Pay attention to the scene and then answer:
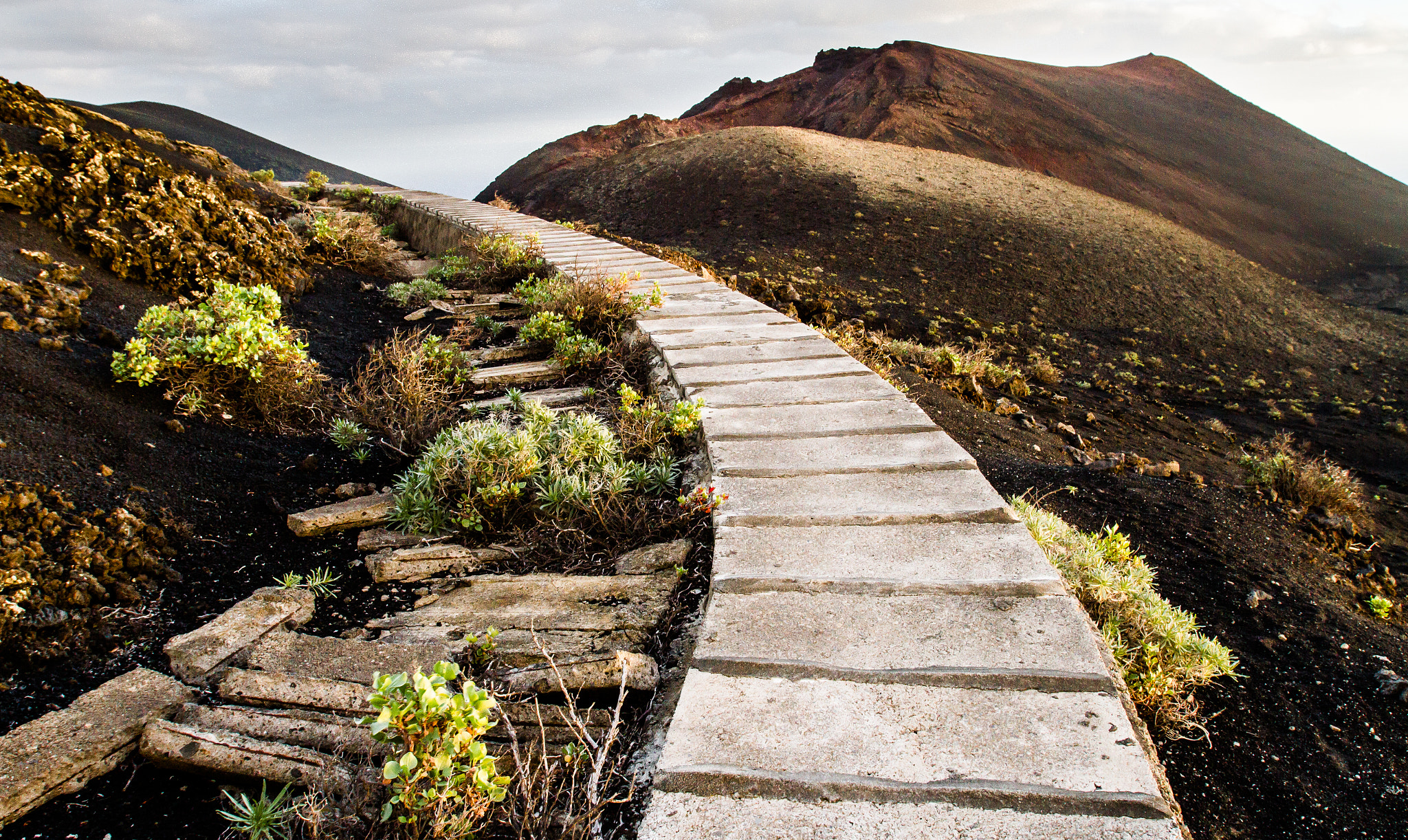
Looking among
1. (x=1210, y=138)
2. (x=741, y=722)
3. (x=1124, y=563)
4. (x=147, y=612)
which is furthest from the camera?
(x=1210, y=138)

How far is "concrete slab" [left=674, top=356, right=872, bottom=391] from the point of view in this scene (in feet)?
9.02

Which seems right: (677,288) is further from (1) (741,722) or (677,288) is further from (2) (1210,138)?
(2) (1210,138)

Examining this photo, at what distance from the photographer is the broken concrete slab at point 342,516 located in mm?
2189

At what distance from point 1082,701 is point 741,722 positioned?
0.58 metres

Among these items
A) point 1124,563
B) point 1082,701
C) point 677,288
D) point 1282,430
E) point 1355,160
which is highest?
point 1355,160

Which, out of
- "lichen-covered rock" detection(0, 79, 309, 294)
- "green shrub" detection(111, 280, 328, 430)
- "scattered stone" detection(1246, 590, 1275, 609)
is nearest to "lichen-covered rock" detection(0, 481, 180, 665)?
"green shrub" detection(111, 280, 328, 430)

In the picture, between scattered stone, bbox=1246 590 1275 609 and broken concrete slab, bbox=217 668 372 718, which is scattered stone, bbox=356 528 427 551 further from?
scattered stone, bbox=1246 590 1275 609

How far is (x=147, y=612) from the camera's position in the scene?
5.79ft

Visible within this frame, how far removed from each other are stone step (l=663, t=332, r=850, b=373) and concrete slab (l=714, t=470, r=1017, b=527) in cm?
102

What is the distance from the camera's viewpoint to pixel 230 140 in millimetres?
13820

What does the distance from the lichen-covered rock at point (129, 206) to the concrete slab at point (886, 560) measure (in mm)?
3581

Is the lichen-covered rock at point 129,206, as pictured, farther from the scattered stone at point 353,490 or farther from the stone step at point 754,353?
the stone step at point 754,353

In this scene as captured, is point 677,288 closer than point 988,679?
No

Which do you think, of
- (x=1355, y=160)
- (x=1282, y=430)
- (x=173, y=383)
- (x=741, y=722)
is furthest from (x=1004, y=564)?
(x=1355, y=160)
